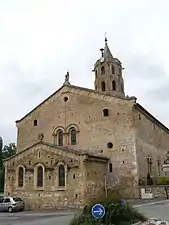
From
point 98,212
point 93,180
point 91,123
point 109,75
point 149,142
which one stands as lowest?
point 98,212

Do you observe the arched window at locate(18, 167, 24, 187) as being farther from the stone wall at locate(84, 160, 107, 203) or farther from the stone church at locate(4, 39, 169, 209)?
the stone wall at locate(84, 160, 107, 203)

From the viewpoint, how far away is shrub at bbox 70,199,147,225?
42.8ft

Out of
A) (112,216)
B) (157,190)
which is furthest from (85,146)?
(112,216)

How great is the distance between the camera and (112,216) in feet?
43.4

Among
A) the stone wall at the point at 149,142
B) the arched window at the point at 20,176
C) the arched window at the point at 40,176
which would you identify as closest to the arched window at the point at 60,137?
the arched window at the point at 20,176

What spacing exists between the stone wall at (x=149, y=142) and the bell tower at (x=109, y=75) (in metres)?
7.64

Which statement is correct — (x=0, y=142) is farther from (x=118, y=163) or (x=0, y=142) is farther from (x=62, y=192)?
(x=118, y=163)

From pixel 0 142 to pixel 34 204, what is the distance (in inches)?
788

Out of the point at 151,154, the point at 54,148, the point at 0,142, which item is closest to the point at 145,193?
the point at 151,154

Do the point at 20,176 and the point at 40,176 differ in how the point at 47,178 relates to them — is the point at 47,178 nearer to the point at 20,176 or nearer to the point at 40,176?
the point at 40,176

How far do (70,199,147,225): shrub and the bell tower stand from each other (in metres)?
35.8

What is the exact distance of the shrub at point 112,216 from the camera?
13.0m

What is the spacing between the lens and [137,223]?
44.7ft

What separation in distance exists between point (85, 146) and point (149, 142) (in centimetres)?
883
